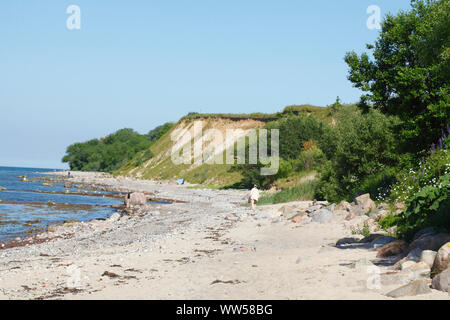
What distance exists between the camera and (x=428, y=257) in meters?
7.88

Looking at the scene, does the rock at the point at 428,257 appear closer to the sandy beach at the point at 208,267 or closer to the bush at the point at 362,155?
the sandy beach at the point at 208,267

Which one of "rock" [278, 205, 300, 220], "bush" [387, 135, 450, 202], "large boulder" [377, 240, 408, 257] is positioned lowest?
"rock" [278, 205, 300, 220]

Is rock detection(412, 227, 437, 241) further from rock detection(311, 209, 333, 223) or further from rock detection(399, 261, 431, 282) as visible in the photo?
rock detection(311, 209, 333, 223)

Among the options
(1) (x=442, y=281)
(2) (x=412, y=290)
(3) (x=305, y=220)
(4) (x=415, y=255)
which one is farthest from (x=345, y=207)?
(2) (x=412, y=290)

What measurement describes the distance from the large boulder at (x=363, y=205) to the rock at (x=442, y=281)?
420 inches

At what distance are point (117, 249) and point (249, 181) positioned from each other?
126 ft

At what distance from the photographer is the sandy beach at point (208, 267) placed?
320 inches

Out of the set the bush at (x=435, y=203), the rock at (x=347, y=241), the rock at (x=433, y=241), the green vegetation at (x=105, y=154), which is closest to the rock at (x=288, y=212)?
the rock at (x=347, y=241)

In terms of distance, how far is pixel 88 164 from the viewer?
180 meters

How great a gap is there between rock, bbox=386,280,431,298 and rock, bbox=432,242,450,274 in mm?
625

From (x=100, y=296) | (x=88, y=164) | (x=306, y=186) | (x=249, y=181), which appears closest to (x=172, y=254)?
(x=100, y=296)

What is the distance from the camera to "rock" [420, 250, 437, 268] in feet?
25.5

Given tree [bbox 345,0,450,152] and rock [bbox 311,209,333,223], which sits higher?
tree [bbox 345,0,450,152]

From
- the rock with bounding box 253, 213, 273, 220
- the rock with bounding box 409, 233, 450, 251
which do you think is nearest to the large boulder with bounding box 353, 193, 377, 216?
the rock with bounding box 253, 213, 273, 220
